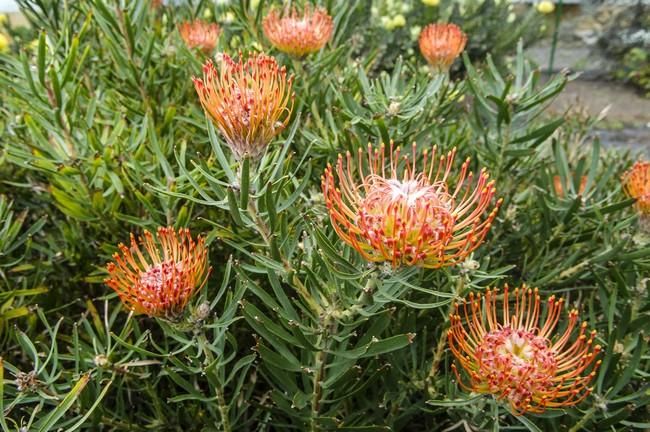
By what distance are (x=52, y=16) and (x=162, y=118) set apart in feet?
1.08

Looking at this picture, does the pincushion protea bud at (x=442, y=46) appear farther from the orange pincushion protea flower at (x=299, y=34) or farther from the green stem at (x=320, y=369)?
the green stem at (x=320, y=369)

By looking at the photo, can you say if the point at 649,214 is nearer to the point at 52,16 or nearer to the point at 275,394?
the point at 275,394

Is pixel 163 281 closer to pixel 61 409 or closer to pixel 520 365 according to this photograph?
pixel 61 409

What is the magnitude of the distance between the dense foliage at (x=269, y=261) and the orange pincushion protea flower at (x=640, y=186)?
0.03m

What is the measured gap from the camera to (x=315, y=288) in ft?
2.12

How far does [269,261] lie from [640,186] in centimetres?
61

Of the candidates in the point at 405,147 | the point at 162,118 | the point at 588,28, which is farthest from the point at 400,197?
the point at 588,28

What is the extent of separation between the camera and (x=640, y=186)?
902 mm

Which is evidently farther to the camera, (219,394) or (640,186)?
(640,186)

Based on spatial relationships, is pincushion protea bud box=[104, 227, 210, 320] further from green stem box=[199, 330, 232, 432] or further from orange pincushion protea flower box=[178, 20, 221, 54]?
orange pincushion protea flower box=[178, 20, 221, 54]

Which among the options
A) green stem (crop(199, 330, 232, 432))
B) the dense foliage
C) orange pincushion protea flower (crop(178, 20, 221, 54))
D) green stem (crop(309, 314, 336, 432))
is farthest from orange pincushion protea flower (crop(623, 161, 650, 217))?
orange pincushion protea flower (crop(178, 20, 221, 54))

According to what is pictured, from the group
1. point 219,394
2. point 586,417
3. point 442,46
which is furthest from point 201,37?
point 586,417

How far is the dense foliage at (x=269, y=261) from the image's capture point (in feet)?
2.19

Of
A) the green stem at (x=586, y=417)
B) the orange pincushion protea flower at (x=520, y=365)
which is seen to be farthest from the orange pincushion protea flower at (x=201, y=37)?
the green stem at (x=586, y=417)
